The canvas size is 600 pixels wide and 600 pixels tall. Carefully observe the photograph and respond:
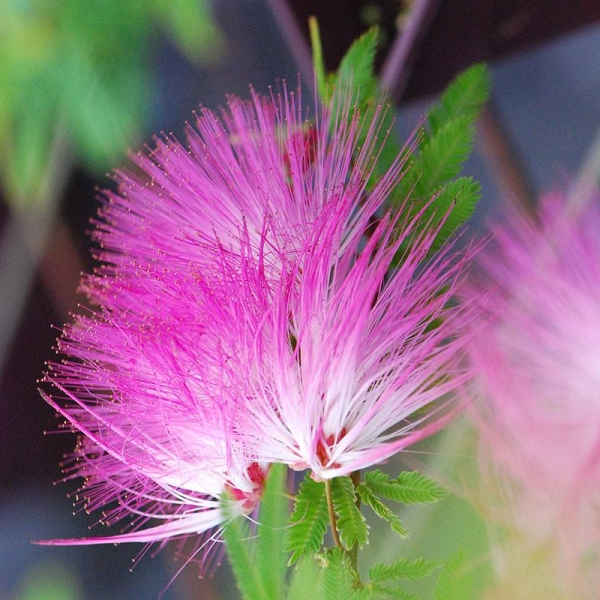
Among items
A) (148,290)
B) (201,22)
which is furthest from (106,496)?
(201,22)

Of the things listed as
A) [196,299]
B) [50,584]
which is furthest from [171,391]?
[50,584]

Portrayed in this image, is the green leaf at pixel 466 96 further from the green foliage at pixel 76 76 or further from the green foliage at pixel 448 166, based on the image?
the green foliage at pixel 76 76

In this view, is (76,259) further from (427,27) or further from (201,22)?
(427,27)

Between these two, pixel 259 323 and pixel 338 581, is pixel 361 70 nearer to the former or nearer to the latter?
pixel 259 323

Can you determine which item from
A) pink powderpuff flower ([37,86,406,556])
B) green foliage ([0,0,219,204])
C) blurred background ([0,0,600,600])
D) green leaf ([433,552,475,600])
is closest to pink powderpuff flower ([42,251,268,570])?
pink powderpuff flower ([37,86,406,556])

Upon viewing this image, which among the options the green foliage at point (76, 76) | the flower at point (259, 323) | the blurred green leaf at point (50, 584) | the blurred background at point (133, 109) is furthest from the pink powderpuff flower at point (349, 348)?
the green foliage at point (76, 76)
